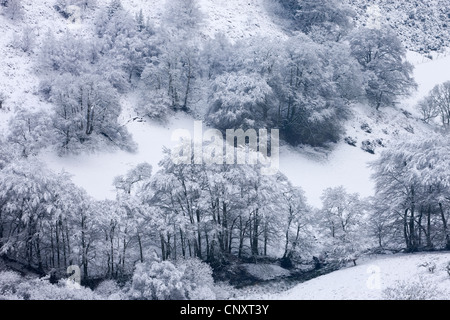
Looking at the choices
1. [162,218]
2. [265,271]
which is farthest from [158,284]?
[265,271]

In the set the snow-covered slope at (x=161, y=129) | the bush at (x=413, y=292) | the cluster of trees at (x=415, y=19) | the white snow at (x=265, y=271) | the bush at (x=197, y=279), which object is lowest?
the white snow at (x=265, y=271)

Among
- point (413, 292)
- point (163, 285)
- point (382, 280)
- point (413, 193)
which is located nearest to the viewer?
point (413, 292)

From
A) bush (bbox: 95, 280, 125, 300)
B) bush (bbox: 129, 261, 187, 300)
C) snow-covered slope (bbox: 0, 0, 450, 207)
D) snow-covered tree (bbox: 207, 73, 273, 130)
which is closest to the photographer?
bush (bbox: 129, 261, 187, 300)

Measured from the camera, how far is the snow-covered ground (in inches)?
699

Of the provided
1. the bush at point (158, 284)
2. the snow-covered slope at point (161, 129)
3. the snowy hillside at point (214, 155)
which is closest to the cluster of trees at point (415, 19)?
the snowy hillside at point (214, 155)

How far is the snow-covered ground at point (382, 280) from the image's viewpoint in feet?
58.2

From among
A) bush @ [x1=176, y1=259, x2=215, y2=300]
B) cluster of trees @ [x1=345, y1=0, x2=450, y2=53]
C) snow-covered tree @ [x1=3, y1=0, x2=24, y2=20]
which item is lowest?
bush @ [x1=176, y1=259, x2=215, y2=300]

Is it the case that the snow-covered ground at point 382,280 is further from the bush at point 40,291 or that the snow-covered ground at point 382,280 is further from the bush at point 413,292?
the bush at point 40,291

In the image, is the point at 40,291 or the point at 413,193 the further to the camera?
the point at 413,193

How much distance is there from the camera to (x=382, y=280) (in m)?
20.2

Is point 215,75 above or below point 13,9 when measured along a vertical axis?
below

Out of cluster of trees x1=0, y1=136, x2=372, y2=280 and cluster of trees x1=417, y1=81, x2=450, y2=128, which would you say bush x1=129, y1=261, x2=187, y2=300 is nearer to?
cluster of trees x1=0, y1=136, x2=372, y2=280

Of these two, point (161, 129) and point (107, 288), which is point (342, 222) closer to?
point (107, 288)

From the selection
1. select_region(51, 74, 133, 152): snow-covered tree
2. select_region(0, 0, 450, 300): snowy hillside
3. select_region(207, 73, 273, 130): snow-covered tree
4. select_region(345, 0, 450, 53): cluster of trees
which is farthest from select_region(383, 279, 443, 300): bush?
select_region(345, 0, 450, 53): cluster of trees
